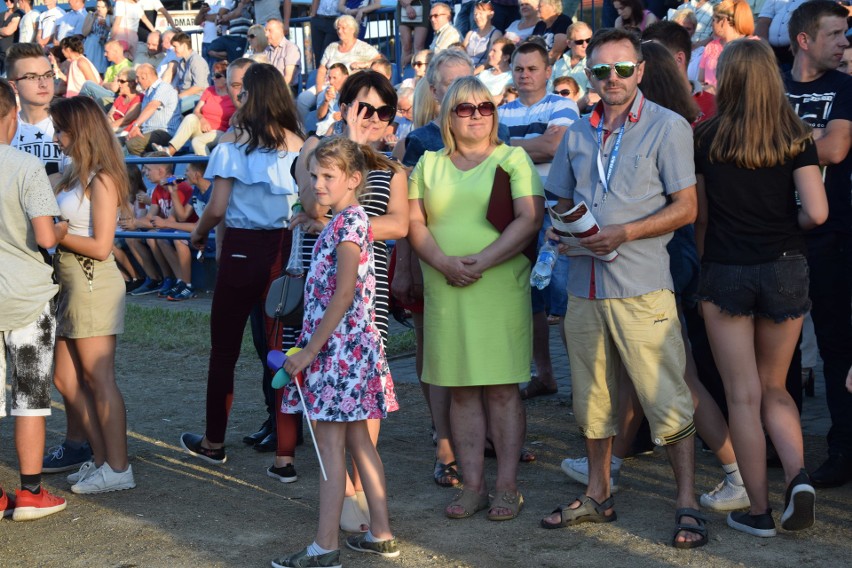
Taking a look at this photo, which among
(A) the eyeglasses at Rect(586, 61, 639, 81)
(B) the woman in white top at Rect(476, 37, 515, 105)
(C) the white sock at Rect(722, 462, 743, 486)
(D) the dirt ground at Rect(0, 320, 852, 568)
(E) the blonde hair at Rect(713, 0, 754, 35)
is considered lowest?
(D) the dirt ground at Rect(0, 320, 852, 568)

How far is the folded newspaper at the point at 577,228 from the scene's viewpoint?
168 inches

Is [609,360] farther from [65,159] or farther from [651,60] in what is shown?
[65,159]

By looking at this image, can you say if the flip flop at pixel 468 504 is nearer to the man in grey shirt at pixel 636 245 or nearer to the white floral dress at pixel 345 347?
the man in grey shirt at pixel 636 245

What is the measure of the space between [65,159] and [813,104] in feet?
12.5

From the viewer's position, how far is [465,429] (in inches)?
193

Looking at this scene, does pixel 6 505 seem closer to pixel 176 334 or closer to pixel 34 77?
pixel 34 77

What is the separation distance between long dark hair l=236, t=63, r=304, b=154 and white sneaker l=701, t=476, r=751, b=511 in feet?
8.88

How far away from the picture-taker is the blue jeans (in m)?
5.03

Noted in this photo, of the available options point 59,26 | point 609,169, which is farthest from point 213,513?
point 59,26

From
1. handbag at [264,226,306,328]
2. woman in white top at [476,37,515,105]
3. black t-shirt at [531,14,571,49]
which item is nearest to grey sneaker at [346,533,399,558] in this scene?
handbag at [264,226,306,328]

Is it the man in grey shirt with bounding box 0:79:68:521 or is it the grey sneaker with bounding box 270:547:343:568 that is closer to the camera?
the grey sneaker with bounding box 270:547:343:568

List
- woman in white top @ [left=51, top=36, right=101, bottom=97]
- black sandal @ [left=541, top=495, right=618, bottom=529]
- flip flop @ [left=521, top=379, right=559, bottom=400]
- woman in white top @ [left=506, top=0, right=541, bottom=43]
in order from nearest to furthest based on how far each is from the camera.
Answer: black sandal @ [left=541, top=495, right=618, bottom=529], flip flop @ [left=521, top=379, right=559, bottom=400], woman in white top @ [left=506, top=0, right=541, bottom=43], woman in white top @ [left=51, top=36, right=101, bottom=97]

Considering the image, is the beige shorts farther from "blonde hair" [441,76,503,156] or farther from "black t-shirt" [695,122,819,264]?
"blonde hair" [441,76,503,156]

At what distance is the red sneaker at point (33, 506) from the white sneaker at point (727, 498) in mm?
2929
